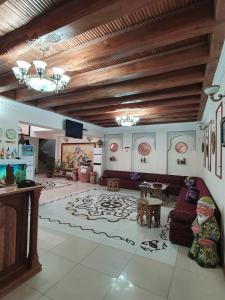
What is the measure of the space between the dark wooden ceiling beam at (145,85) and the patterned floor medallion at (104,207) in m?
2.82

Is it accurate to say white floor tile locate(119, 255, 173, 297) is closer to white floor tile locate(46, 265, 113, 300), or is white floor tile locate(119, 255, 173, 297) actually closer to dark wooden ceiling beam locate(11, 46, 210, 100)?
white floor tile locate(46, 265, 113, 300)

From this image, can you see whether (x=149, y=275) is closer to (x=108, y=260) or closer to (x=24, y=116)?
(x=108, y=260)

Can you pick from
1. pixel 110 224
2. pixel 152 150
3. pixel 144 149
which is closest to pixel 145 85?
pixel 110 224

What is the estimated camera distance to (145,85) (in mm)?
3453

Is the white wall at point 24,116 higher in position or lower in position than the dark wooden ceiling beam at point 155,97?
lower

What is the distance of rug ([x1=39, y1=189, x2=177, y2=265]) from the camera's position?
3.01 meters

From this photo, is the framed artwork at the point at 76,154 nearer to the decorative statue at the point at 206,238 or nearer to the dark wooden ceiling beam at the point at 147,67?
the dark wooden ceiling beam at the point at 147,67

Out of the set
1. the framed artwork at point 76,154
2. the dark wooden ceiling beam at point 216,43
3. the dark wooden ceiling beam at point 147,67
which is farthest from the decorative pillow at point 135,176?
the dark wooden ceiling beam at point 147,67

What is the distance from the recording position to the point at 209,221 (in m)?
2.60

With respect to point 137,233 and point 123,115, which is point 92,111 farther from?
point 137,233

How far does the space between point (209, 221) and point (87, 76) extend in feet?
9.89

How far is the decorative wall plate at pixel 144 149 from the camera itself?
817cm

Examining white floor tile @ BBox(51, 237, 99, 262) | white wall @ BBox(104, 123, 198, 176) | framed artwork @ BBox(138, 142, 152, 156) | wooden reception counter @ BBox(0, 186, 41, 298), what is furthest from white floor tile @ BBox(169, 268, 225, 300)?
framed artwork @ BBox(138, 142, 152, 156)

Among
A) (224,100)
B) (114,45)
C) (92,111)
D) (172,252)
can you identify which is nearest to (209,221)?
(172,252)
